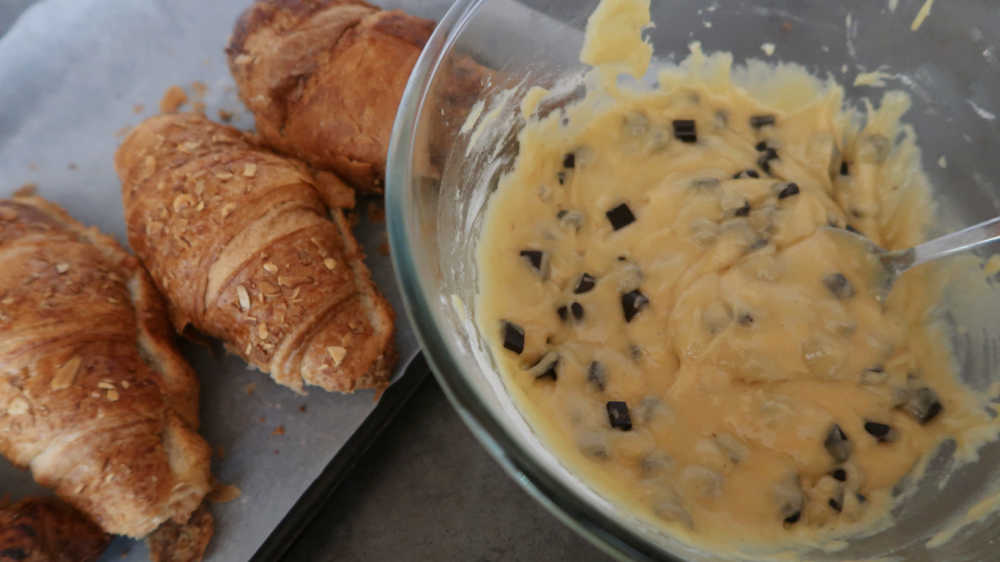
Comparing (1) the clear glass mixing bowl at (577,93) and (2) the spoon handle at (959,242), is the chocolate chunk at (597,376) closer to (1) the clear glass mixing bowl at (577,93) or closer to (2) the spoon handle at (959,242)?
(1) the clear glass mixing bowl at (577,93)

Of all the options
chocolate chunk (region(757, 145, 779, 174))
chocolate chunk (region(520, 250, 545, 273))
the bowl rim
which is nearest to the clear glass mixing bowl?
the bowl rim

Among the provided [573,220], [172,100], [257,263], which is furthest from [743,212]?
[172,100]

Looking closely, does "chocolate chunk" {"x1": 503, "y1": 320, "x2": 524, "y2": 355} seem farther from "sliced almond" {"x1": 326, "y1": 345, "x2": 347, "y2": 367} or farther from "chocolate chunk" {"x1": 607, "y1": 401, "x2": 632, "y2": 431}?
"sliced almond" {"x1": 326, "y1": 345, "x2": 347, "y2": 367}

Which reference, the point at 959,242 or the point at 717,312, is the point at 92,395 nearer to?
the point at 717,312

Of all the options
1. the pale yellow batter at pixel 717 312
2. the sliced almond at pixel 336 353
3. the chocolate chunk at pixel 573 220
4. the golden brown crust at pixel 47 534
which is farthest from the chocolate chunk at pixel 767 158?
the golden brown crust at pixel 47 534

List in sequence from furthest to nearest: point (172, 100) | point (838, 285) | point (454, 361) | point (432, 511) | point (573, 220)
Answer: point (172, 100)
point (432, 511)
point (573, 220)
point (838, 285)
point (454, 361)
